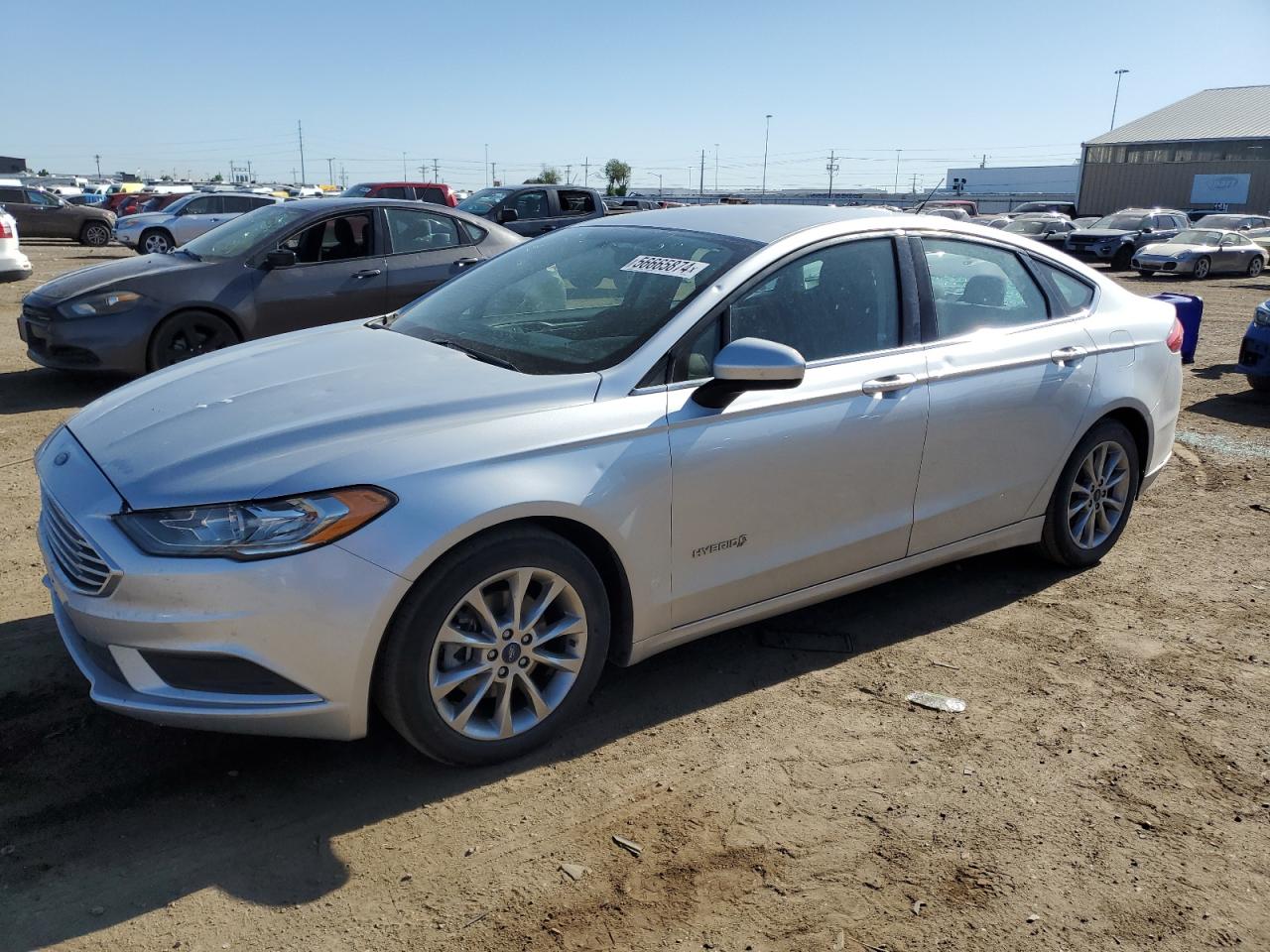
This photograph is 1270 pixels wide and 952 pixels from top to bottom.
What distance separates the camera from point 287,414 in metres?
3.07

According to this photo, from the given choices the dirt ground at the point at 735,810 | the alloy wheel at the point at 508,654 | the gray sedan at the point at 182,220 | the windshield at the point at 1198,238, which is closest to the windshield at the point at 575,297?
the alloy wheel at the point at 508,654

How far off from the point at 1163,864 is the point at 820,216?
256cm

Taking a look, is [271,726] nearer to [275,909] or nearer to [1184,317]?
[275,909]

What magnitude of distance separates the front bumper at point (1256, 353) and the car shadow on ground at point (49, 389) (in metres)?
9.79

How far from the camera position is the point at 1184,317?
7906 millimetres

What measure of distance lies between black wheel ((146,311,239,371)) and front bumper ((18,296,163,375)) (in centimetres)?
7

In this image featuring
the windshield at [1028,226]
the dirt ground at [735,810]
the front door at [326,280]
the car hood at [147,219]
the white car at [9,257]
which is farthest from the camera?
the windshield at [1028,226]

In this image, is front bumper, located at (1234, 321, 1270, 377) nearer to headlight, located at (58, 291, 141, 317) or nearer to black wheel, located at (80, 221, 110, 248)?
headlight, located at (58, 291, 141, 317)

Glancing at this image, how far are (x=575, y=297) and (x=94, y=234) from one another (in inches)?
1114

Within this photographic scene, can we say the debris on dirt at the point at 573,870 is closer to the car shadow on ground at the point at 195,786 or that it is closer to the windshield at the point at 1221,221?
the car shadow on ground at the point at 195,786

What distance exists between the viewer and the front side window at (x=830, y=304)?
361 centimetres

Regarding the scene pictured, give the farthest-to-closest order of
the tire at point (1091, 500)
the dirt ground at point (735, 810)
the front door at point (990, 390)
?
the tire at point (1091, 500) → the front door at point (990, 390) → the dirt ground at point (735, 810)

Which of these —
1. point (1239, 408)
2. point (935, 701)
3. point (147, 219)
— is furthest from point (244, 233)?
point (147, 219)

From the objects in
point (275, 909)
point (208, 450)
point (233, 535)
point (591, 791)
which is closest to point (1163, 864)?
point (591, 791)
